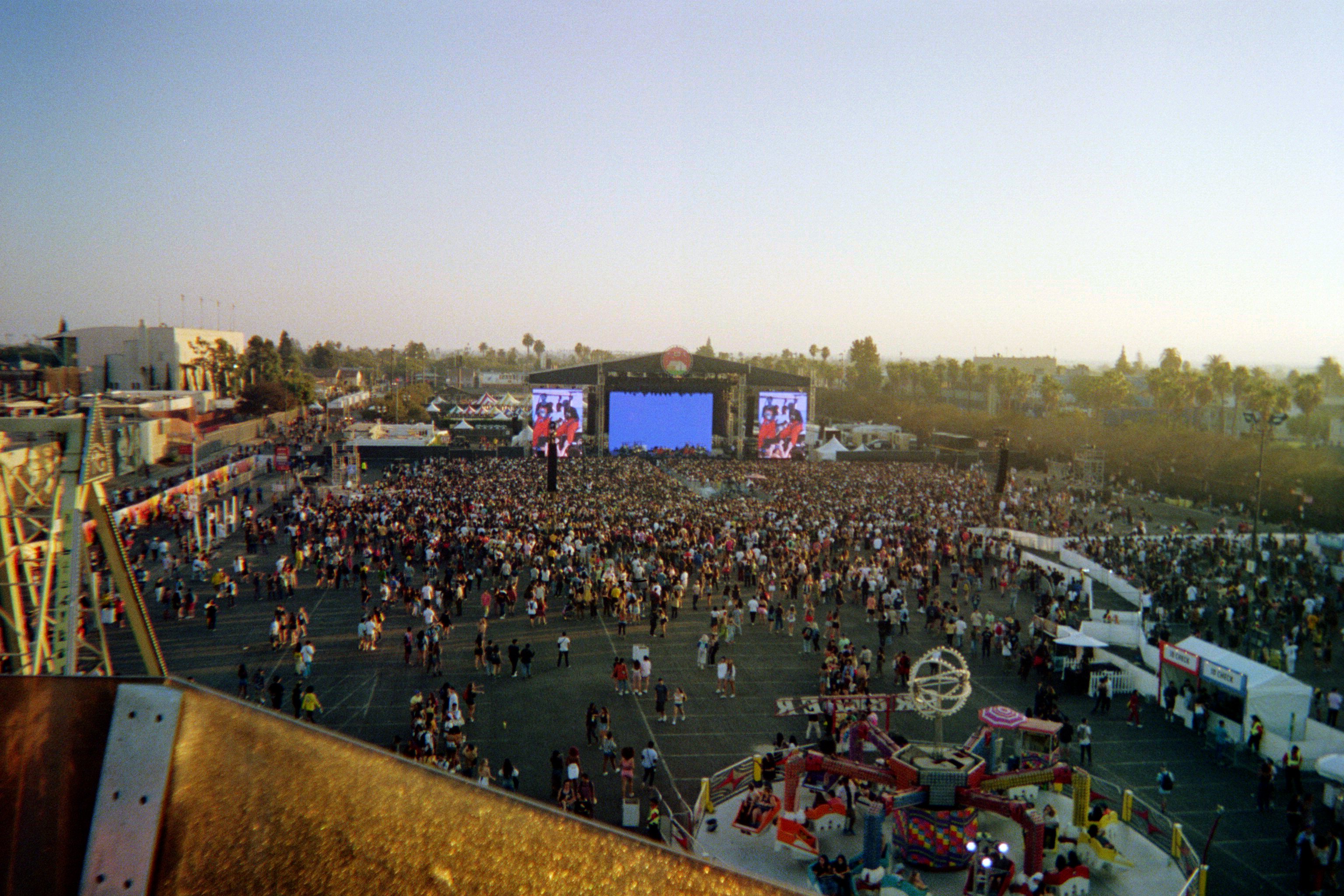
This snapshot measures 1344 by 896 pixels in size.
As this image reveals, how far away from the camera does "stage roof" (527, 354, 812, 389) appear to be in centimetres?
5341

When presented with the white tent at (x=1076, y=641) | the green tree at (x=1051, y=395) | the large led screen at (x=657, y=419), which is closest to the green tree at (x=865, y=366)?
the green tree at (x=1051, y=395)

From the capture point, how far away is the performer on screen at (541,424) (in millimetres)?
51562

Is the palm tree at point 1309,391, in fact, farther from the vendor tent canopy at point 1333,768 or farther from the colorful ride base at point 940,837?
the colorful ride base at point 940,837

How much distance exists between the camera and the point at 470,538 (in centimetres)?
2622

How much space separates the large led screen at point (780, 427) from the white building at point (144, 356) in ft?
178

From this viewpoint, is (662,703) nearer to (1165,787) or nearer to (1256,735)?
(1165,787)

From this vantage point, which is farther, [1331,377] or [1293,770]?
[1331,377]

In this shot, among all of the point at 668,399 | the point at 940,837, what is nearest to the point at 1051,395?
the point at 668,399

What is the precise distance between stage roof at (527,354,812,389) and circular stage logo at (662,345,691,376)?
426mm

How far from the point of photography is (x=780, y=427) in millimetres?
53031

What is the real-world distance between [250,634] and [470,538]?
25.3 feet

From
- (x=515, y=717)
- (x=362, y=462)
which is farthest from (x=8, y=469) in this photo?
(x=362, y=462)

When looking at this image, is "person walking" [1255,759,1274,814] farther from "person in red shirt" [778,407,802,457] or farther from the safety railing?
"person in red shirt" [778,407,802,457]

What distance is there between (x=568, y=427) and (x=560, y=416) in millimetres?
826
